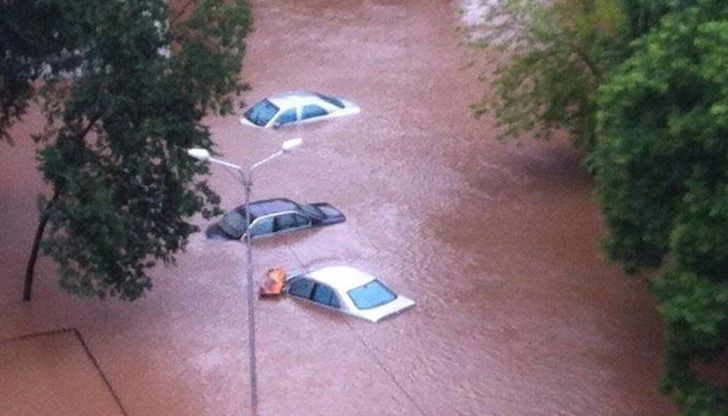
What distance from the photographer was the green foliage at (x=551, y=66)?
2727 cm

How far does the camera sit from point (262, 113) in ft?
111

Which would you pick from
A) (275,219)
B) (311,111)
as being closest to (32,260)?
(275,219)

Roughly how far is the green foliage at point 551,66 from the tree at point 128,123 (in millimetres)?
8760

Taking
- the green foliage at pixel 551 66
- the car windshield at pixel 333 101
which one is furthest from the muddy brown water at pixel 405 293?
the green foliage at pixel 551 66

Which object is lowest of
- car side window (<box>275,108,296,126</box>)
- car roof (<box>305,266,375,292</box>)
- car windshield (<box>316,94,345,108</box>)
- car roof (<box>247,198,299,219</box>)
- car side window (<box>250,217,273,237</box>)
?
car roof (<box>305,266,375,292</box>)

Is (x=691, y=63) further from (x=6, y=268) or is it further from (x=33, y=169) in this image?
(x=33, y=169)

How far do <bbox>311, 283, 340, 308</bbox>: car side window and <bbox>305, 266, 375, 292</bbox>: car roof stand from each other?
116 millimetres

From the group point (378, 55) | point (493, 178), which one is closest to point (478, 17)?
point (378, 55)

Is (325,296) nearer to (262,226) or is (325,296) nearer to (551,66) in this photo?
(262,226)

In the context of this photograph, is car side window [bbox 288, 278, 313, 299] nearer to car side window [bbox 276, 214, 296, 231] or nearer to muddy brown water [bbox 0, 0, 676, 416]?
muddy brown water [bbox 0, 0, 676, 416]

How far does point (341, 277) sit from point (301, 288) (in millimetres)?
829

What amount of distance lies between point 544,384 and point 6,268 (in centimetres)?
1101

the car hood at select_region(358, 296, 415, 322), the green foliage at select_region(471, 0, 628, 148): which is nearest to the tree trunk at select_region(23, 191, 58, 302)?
the car hood at select_region(358, 296, 415, 322)

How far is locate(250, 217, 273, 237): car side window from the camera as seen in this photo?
26.9 metres
